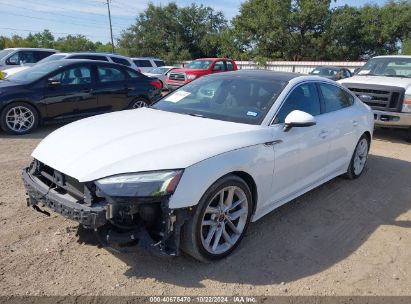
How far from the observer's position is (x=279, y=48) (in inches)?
1452

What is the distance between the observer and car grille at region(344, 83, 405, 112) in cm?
819

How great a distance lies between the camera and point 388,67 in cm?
955

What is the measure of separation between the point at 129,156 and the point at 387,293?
2.34 metres

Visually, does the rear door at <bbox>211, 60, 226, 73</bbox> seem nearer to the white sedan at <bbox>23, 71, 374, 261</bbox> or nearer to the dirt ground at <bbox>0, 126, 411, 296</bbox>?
the white sedan at <bbox>23, 71, 374, 261</bbox>

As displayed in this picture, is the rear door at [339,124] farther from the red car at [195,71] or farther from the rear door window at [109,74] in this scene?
the red car at [195,71]

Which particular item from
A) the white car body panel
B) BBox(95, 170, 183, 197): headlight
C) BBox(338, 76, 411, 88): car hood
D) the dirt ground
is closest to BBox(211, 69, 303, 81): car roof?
the white car body panel

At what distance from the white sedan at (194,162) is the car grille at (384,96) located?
424 cm

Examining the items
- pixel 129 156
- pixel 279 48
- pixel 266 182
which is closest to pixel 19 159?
pixel 129 156

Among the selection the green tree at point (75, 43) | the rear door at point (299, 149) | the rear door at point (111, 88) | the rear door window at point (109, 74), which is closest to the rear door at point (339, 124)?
the rear door at point (299, 149)

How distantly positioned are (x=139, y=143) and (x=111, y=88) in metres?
6.23

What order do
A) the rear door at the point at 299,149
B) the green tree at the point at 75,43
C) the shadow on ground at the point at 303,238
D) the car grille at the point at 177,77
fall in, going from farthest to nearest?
the green tree at the point at 75,43, the car grille at the point at 177,77, the rear door at the point at 299,149, the shadow on ground at the point at 303,238

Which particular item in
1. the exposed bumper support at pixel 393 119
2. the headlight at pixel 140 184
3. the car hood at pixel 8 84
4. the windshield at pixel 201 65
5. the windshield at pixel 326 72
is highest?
the car hood at pixel 8 84

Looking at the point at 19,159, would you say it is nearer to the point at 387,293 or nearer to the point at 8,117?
the point at 8,117

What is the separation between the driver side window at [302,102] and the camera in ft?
12.9
